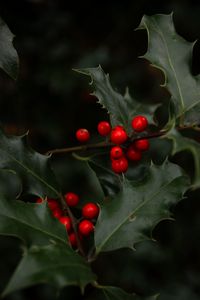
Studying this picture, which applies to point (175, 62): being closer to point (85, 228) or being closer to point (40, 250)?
point (85, 228)

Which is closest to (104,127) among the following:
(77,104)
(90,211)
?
(90,211)

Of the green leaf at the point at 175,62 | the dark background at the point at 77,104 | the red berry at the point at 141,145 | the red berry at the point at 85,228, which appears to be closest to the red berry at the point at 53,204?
the red berry at the point at 85,228

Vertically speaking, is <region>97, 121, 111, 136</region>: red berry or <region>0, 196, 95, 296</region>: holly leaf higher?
<region>0, 196, 95, 296</region>: holly leaf

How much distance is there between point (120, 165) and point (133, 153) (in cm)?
7

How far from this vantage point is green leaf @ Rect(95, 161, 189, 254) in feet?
4.23

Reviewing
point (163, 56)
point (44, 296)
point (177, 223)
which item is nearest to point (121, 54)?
point (177, 223)

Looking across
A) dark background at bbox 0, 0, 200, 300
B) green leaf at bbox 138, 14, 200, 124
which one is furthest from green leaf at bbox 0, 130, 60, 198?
dark background at bbox 0, 0, 200, 300

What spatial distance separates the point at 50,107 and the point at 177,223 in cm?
120

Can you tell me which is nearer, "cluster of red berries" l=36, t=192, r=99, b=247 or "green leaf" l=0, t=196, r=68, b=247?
"green leaf" l=0, t=196, r=68, b=247

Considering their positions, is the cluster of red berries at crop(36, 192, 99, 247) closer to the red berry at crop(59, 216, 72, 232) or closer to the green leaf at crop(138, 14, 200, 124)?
the red berry at crop(59, 216, 72, 232)

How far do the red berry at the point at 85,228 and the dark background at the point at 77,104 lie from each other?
126 centimetres

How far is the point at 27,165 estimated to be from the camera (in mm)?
1394

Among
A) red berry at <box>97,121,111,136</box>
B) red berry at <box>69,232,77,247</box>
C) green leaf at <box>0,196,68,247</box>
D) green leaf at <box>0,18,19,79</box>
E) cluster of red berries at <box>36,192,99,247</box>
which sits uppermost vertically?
green leaf at <box>0,18,19,79</box>

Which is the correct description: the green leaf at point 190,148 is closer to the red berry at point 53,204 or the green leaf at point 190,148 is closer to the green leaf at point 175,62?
the green leaf at point 175,62
